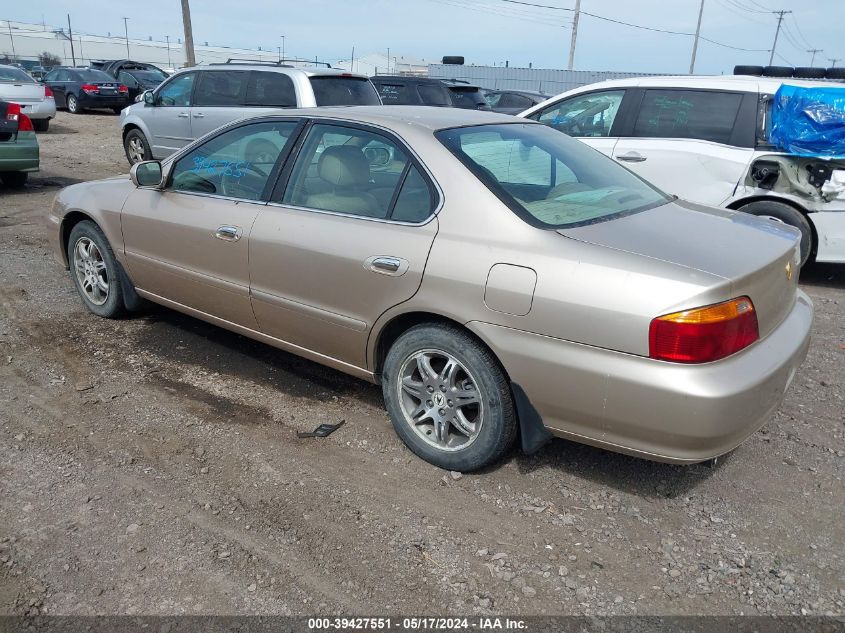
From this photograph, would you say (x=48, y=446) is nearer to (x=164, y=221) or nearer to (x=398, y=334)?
(x=164, y=221)

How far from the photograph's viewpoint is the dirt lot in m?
2.54

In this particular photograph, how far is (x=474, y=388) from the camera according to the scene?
3133 millimetres

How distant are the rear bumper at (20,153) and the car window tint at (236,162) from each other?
22.2ft

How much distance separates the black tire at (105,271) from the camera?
16.0ft

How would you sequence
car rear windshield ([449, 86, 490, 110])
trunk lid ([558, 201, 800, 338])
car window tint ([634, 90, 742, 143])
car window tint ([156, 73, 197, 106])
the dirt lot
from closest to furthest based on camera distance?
1. the dirt lot
2. trunk lid ([558, 201, 800, 338])
3. car window tint ([634, 90, 742, 143])
4. car window tint ([156, 73, 197, 106])
5. car rear windshield ([449, 86, 490, 110])

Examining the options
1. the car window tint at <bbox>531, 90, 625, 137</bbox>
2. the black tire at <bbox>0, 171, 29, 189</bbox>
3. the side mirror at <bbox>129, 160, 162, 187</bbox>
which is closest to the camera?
the side mirror at <bbox>129, 160, 162, 187</bbox>

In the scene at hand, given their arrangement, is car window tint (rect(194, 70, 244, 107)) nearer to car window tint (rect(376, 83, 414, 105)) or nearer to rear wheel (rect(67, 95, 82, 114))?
car window tint (rect(376, 83, 414, 105))

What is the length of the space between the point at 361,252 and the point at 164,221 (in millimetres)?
1672

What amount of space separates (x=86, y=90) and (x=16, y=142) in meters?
13.8

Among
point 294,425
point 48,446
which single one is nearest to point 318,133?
point 294,425

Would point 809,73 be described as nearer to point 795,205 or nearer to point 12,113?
point 795,205

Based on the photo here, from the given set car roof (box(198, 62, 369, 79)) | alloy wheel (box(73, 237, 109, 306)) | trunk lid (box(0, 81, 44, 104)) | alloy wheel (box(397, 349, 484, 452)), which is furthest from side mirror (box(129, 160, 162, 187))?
trunk lid (box(0, 81, 44, 104))

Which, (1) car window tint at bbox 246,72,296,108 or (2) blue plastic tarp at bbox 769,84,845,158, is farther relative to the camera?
(1) car window tint at bbox 246,72,296,108

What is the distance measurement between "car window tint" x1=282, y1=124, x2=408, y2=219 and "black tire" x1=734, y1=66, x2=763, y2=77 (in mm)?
5877
